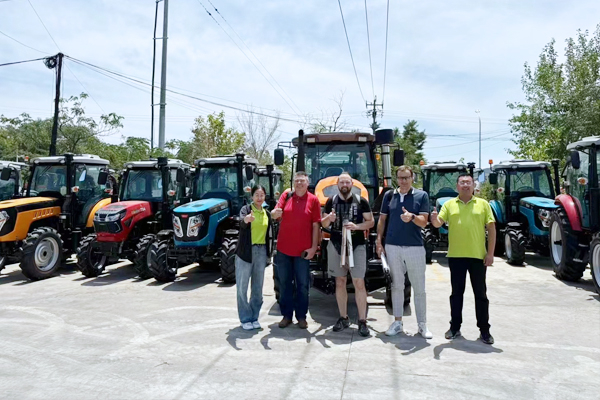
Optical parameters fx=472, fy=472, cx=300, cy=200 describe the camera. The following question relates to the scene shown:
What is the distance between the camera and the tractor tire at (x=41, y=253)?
29.9 feet

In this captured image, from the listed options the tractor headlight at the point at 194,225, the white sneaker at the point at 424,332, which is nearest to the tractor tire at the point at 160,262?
the tractor headlight at the point at 194,225

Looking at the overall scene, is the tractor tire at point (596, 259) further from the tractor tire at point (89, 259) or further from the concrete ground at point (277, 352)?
the tractor tire at point (89, 259)

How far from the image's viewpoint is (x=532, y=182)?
12375 millimetres

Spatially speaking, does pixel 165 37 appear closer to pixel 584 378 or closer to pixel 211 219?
pixel 211 219

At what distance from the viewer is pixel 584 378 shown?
4.21 metres

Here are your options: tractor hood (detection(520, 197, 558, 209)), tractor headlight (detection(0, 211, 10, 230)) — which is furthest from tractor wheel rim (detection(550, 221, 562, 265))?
tractor headlight (detection(0, 211, 10, 230))

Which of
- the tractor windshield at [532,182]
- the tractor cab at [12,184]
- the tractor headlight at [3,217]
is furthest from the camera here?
the tractor windshield at [532,182]

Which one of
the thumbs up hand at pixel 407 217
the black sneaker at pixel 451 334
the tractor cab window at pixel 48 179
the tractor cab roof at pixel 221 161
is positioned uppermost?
the tractor cab roof at pixel 221 161

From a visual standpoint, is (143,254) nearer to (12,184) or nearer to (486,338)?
(12,184)

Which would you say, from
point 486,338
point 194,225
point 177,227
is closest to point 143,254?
point 177,227

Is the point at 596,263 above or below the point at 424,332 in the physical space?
above

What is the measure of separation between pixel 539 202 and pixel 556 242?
179 cm

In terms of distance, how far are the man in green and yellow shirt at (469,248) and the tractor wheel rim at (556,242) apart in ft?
16.6

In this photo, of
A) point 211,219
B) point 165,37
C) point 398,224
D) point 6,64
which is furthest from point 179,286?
point 165,37
